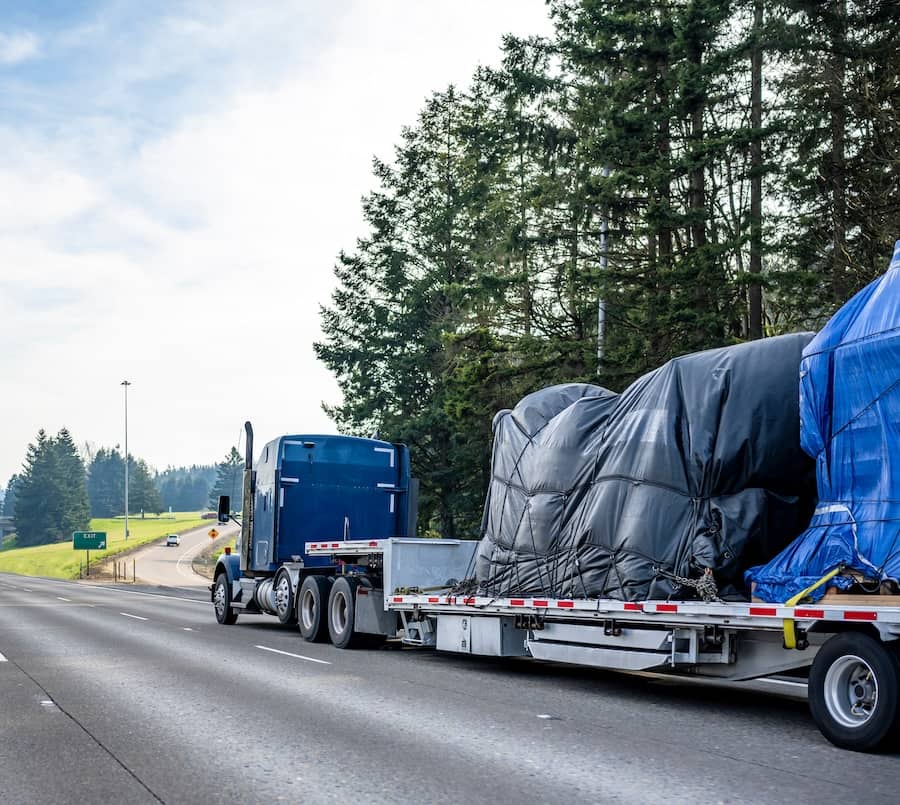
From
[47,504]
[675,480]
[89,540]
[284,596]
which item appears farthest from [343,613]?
[47,504]

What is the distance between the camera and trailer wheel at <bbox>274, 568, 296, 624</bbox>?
61.1 feet

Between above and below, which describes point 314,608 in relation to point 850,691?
below

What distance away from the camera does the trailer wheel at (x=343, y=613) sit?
1623cm

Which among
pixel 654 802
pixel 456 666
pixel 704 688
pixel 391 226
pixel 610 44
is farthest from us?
pixel 391 226

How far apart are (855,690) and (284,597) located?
40.4 ft

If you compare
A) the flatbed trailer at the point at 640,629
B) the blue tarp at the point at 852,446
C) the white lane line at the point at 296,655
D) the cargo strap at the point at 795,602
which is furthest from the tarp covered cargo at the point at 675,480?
the white lane line at the point at 296,655

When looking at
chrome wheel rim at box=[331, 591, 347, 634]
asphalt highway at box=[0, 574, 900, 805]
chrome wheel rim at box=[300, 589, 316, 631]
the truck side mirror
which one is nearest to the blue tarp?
asphalt highway at box=[0, 574, 900, 805]

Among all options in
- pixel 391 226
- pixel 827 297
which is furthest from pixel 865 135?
pixel 391 226

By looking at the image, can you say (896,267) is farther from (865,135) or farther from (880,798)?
(865,135)

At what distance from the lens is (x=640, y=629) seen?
10.3m

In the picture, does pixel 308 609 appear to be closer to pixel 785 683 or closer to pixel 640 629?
pixel 785 683

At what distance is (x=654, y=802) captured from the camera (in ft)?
20.1

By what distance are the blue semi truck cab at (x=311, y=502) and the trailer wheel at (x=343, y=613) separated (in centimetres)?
159

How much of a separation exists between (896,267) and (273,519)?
12.9m
